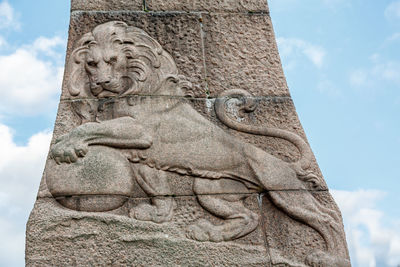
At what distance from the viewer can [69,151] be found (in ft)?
11.4

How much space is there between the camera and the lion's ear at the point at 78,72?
3789 millimetres

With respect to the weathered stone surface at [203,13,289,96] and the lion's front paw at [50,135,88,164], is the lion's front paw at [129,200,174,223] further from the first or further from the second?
the weathered stone surface at [203,13,289,96]

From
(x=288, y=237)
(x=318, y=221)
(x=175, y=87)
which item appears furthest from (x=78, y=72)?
(x=318, y=221)

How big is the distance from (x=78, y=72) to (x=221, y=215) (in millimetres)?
1688

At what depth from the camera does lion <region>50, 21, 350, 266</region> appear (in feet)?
11.6

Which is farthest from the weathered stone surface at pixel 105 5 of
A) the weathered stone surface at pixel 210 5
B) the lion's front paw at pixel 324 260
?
A: the lion's front paw at pixel 324 260

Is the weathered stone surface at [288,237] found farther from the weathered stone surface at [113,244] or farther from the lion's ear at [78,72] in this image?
the lion's ear at [78,72]

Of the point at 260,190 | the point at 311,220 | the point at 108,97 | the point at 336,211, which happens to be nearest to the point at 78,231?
the point at 108,97

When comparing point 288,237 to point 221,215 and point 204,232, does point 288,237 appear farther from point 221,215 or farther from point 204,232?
point 204,232

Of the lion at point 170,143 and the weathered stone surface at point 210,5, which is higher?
the weathered stone surface at point 210,5

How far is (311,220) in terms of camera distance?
3613 mm

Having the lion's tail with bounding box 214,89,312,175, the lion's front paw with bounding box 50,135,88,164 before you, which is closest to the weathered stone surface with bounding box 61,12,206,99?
the lion's tail with bounding box 214,89,312,175

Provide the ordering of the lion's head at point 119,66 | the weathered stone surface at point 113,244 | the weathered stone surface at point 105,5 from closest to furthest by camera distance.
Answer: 1. the weathered stone surface at point 113,244
2. the lion's head at point 119,66
3. the weathered stone surface at point 105,5

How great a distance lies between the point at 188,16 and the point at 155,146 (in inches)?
50.4
